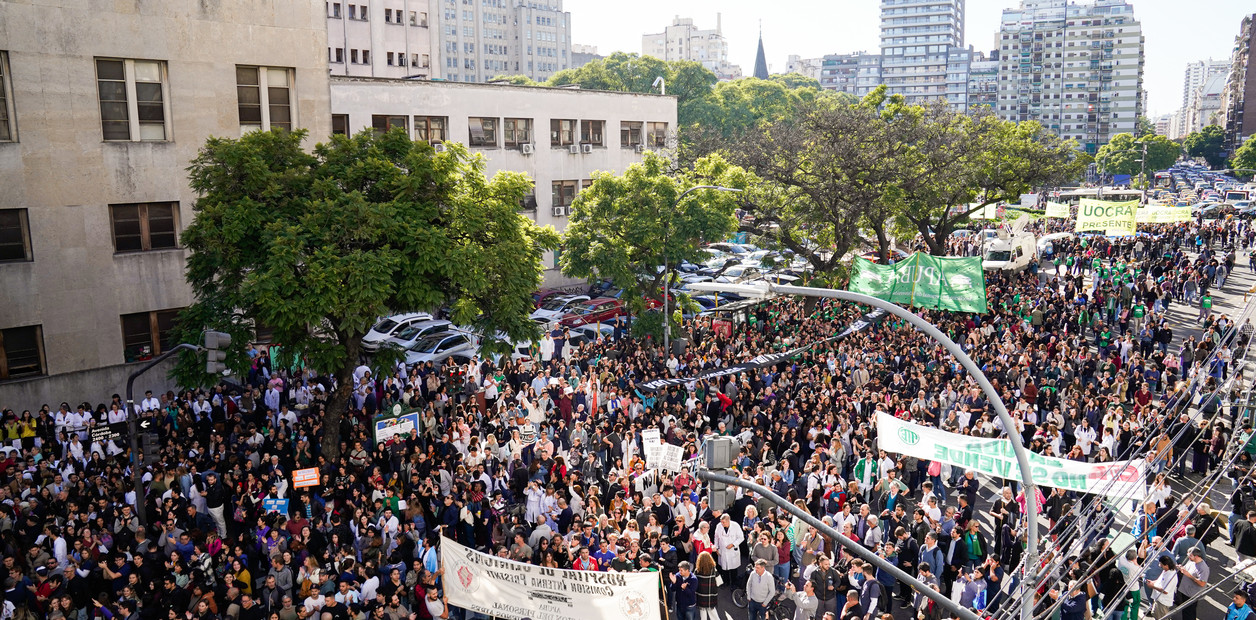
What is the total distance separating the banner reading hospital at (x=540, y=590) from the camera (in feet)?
42.2

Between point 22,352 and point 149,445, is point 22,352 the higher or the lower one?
the lower one

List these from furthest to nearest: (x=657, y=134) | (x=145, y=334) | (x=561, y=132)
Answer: (x=657, y=134) < (x=561, y=132) < (x=145, y=334)

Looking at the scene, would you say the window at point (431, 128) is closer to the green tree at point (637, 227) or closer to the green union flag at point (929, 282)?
the green tree at point (637, 227)

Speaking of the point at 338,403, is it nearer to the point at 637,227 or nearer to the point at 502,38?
the point at 637,227

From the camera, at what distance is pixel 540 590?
Answer: 1340 cm

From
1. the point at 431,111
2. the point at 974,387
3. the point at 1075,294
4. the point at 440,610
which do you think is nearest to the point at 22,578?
the point at 440,610

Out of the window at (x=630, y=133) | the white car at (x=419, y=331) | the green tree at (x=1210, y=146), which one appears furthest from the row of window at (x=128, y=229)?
the green tree at (x=1210, y=146)

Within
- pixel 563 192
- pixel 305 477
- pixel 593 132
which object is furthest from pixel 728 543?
Result: pixel 593 132

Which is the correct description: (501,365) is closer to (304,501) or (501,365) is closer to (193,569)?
(304,501)

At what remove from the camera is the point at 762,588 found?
14.0 m

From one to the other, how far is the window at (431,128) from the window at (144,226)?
13.8 metres

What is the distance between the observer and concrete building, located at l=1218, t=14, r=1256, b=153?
144 m

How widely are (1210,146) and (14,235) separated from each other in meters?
172

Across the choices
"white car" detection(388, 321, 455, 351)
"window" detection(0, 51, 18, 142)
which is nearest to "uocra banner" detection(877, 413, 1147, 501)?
"white car" detection(388, 321, 455, 351)
